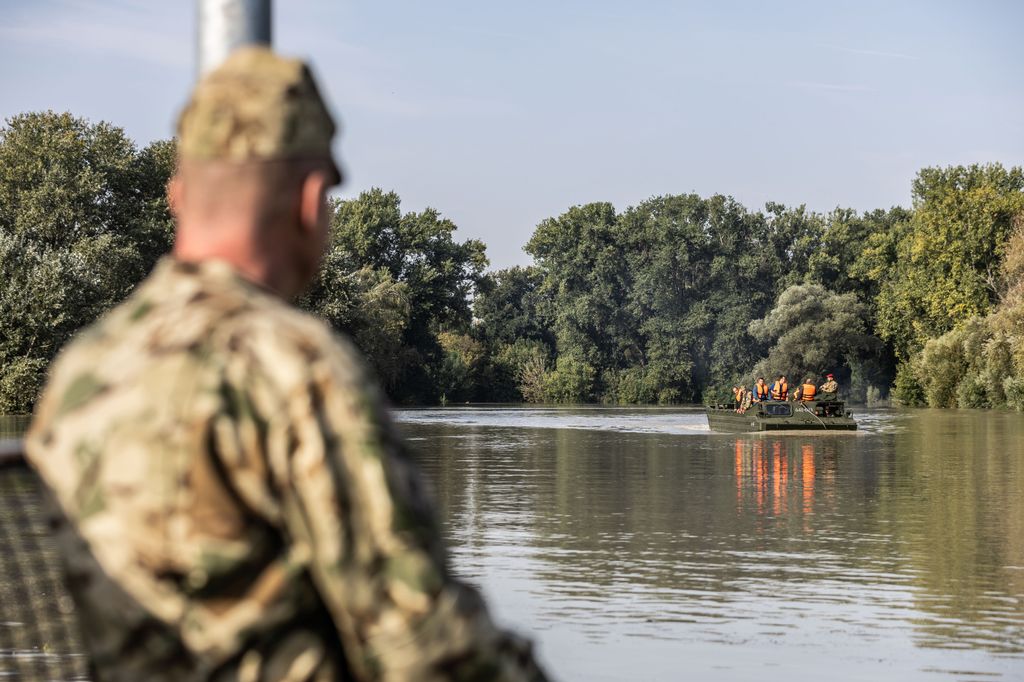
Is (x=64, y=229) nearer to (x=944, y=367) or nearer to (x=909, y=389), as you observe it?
(x=944, y=367)

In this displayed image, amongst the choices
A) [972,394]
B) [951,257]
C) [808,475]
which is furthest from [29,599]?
[951,257]

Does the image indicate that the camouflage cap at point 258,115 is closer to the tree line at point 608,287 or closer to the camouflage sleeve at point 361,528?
the camouflage sleeve at point 361,528

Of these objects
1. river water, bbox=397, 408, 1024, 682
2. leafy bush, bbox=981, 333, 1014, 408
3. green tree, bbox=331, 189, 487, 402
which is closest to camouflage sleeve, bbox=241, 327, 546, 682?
river water, bbox=397, 408, 1024, 682

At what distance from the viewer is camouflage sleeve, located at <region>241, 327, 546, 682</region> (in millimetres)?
2277

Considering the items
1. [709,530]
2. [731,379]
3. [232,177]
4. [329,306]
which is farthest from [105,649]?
[731,379]

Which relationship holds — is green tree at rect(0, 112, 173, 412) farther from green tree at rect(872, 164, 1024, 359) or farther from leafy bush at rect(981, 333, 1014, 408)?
green tree at rect(872, 164, 1024, 359)

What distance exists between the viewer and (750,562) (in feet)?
50.3

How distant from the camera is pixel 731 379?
11344 centimetres

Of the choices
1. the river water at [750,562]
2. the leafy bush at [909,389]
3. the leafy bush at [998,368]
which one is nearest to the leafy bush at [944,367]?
the leafy bush at [909,389]

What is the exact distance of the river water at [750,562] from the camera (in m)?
10.5

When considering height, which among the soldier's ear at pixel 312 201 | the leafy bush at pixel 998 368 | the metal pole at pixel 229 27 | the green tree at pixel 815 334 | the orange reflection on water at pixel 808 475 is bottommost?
the orange reflection on water at pixel 808 475

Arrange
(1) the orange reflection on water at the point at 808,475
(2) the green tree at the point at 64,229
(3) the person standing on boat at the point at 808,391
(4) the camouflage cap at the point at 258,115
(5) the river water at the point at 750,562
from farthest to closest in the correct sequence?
(2) the green tree at the point at 64,229 → (3) the person standing on boat at the point at 808,391 → (1) the orange reflection on water at the point at 808,475 → (5) the river water at the point at 750,562 → (4) the camouflage cap at the point at 258,115

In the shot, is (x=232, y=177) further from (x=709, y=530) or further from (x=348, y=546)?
(x=709, y=530)

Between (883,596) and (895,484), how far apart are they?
524 inches
